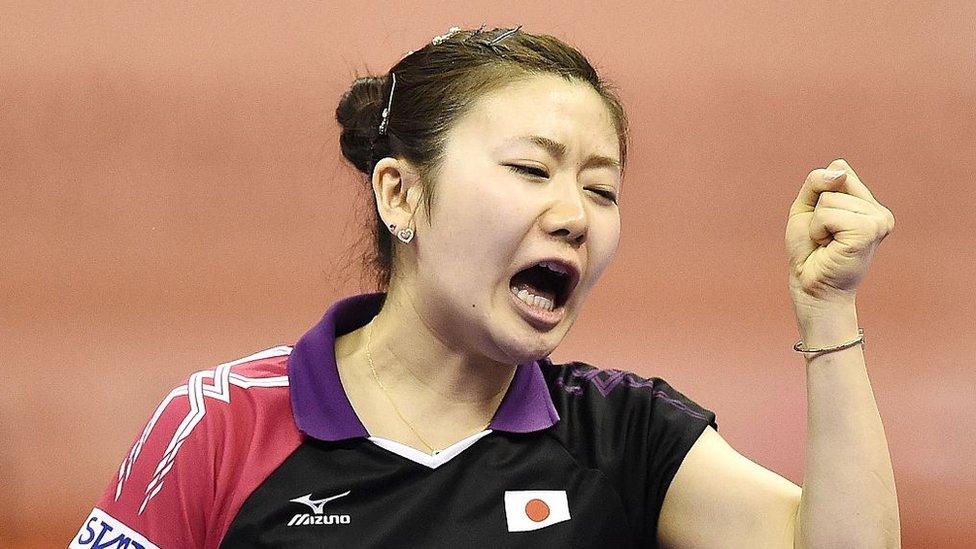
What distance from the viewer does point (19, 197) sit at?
72.0 inches

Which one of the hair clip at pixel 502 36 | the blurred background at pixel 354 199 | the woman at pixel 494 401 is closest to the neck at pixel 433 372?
the woman at pixel 494 401

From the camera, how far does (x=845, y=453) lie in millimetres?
990

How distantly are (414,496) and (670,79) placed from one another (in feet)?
3.32

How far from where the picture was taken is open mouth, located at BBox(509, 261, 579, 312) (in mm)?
1056

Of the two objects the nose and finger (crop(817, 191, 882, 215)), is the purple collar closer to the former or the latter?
the nose

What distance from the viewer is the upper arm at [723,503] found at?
1.06 metres

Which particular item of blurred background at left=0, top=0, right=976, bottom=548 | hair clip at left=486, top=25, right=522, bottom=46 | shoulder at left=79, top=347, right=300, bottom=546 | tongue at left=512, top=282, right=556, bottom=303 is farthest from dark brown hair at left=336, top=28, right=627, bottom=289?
blurred background at left=0, top=0, right=976, bottom=548

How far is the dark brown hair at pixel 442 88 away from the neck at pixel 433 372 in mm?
91

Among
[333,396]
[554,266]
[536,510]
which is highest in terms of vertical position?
[554,266]

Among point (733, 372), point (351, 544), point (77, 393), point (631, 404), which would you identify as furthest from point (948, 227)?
point (77, 393)

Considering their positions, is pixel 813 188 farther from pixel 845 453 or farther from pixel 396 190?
pixel 396 190

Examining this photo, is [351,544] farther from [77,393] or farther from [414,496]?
[77,393]

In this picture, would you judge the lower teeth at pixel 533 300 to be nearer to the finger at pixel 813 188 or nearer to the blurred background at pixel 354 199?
the finger at pixel 813 188

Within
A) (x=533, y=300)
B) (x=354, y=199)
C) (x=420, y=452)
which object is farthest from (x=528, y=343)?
(x=354, y=199)
